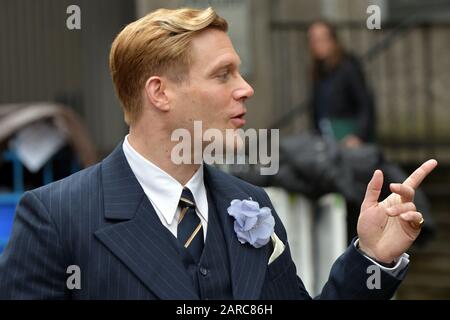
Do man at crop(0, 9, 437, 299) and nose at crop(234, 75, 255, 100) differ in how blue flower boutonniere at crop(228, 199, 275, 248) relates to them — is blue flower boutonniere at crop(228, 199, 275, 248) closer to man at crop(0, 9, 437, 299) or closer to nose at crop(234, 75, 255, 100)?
man at crop(0, 9, 437, 299)

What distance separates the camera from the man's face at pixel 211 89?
2863 mm

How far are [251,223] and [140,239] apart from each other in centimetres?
31

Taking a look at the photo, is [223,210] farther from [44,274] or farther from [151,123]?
[44,274]

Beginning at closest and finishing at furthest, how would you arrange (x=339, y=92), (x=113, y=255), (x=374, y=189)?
(x=113, y=255)
(x=374, y=189)
(x=339, y=92)

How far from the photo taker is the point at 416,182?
2.84 m

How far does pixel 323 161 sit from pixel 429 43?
4.33m

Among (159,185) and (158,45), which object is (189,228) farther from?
(158,45)

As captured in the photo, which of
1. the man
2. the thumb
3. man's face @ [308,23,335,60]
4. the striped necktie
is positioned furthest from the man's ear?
man's face @ [308,23,335,60]

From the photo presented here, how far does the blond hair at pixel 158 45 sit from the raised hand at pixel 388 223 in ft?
2.02

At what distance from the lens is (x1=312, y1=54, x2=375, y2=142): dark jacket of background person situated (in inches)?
357

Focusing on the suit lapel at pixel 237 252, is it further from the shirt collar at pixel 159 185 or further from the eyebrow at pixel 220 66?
the eyebrow at pixel 220 66

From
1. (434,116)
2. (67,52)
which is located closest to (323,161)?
(434,116)

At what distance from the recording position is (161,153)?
114 inches

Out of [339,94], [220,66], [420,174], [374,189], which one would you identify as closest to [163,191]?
[220,66]
